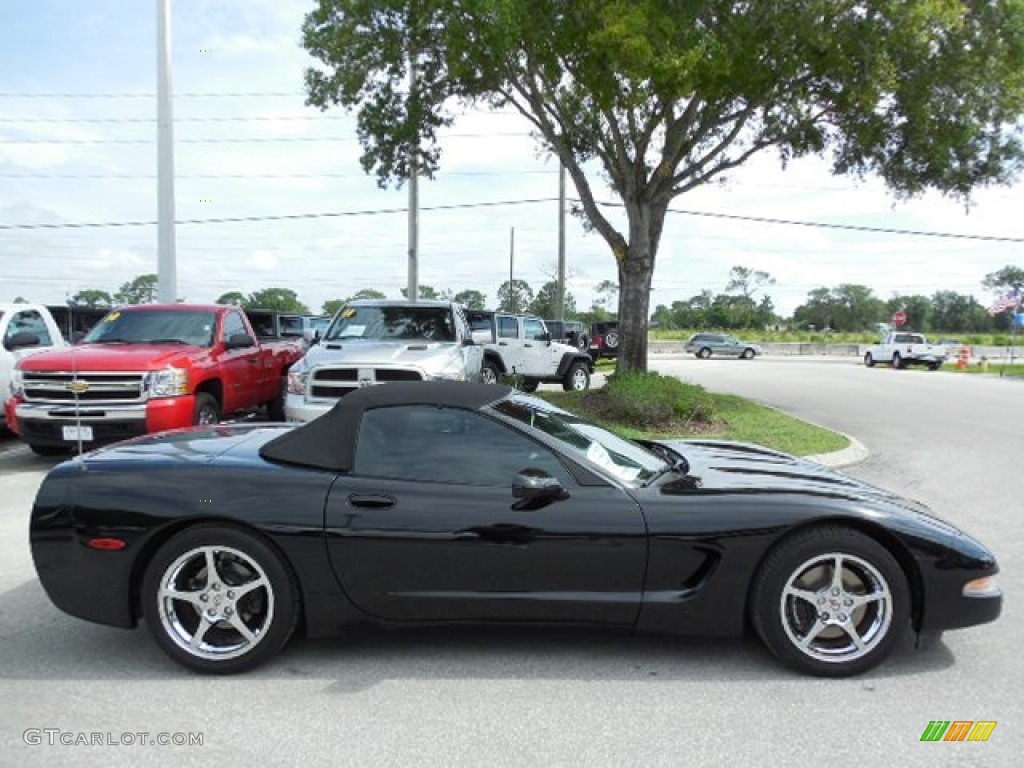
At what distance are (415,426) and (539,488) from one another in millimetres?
746

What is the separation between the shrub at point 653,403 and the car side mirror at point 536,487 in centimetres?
764

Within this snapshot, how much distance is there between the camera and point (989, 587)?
145 inches

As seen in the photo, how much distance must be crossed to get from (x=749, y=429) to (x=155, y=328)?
25.9ft

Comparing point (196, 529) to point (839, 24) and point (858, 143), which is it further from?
point (858, 143)

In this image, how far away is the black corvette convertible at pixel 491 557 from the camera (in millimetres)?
3592

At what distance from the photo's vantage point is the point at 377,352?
9.06 meters

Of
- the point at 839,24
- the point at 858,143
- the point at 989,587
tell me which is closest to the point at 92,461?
the point at 989,587

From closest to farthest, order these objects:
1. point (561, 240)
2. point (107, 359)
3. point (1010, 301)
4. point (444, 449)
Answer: point (444, 449) < point (107, 359) < point (1010, 301) < point (561, 240)

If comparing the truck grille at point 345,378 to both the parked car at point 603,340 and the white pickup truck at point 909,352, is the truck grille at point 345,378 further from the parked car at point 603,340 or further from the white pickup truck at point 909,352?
the white pickup truck at point 909,352

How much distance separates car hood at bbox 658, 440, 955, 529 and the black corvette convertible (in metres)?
0.06

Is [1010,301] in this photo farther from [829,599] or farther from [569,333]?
[829,599]

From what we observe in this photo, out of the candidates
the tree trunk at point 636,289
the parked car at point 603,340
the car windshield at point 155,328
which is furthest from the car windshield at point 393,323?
the parked car at point 603,340

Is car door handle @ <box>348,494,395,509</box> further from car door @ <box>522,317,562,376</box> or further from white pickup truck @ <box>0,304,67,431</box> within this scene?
car door @ <box>522,317,562,376</box>

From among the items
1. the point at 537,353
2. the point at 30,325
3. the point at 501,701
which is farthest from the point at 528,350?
the point at 501,701
